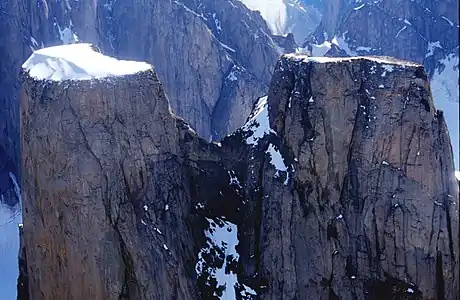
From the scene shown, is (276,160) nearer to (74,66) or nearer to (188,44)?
(74,66)

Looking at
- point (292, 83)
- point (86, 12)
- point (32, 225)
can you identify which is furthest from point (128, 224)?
point (86, 12)

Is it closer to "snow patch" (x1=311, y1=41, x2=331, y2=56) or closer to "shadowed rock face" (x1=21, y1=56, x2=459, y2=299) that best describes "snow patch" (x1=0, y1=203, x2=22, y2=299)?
"shadowed rock face" (x1=21, y1=56, x2=459, y2=299)

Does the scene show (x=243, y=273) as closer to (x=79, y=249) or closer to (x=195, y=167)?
(x=195, y=167)

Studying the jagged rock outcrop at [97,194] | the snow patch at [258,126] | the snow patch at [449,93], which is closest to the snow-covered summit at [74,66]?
the jagged rock outcrop at [97,194]

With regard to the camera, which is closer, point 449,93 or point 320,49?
point 449,93

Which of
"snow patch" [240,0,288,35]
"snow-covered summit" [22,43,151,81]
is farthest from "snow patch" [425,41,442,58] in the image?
"snow-covered summit" [22,43,151,81]

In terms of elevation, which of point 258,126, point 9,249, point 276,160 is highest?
point 258,126

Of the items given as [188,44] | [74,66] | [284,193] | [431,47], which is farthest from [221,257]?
[431,47]

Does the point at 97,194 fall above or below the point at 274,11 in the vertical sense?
below
